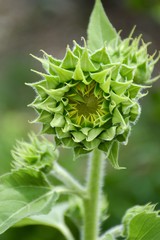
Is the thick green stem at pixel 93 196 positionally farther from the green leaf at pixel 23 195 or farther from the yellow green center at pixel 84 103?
the yellow green center at pixel 84 103

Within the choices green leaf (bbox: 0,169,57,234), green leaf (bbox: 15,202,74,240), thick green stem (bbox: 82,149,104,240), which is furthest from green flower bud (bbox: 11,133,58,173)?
green leaf (bbox: 15,202,74,240)

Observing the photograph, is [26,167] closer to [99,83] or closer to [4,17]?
[99,83]

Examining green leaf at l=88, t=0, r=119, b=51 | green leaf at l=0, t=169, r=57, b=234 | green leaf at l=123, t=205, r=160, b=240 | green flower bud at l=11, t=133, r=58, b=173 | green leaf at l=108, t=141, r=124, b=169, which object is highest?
green leaf at l=88, t=0, r=119, b=51

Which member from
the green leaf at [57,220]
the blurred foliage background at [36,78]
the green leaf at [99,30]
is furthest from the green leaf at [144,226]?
the blurred foliage background at [36,78]

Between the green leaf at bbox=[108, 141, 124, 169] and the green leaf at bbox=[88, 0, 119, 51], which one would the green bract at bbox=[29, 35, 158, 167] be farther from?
the green leaf at bbox=[88, 0, 119, 51]

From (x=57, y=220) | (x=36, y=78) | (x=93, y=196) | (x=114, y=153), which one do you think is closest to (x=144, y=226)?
(x=93, y=196)

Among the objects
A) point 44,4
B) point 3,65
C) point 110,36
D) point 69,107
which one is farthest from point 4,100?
point 69,107
